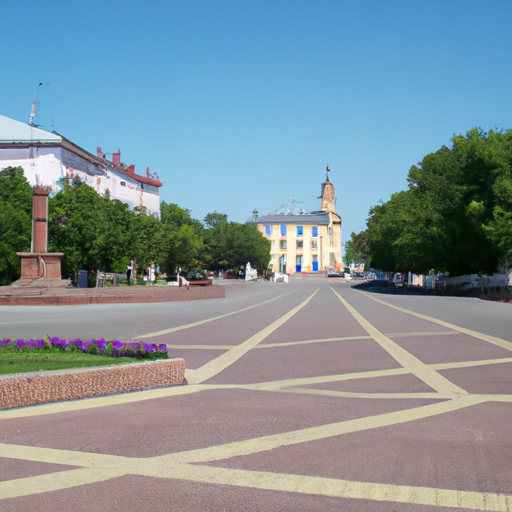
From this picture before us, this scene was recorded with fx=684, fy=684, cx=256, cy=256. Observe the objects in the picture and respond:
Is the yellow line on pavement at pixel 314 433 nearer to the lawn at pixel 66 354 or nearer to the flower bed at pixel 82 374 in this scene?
the flower bed at pixel 82 374

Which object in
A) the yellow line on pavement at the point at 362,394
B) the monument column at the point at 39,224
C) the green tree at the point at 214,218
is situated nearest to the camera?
the yellow line on pavement at the point at 362,394

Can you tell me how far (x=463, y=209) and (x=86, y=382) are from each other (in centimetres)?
4579

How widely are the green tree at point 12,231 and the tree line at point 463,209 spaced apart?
27.8 metres

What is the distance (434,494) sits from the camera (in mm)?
4207

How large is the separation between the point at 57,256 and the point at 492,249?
98.6ft

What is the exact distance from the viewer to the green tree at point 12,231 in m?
43.0

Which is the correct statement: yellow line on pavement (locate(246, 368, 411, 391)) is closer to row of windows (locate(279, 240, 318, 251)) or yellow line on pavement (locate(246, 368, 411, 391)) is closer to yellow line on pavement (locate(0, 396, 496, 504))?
yellow line on pavement (locate(0, 396, 496, 504))

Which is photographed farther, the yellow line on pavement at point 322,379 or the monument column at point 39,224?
the monument column at point 39,224

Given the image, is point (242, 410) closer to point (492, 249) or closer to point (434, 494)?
point (434, 494)

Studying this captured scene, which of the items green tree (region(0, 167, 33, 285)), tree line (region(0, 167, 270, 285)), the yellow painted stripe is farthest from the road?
tree line (region(0, 167, 270, 285))

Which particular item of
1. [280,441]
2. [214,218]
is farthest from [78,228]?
[214,218]

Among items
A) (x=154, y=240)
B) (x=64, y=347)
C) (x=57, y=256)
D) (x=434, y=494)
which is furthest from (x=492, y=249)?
(x=434, y=494)

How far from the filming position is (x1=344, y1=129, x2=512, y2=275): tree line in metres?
44.4

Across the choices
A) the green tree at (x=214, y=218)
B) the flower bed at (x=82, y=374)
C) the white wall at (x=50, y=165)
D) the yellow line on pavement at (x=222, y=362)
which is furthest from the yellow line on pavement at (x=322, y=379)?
the green tree at (x=214, y=218)
